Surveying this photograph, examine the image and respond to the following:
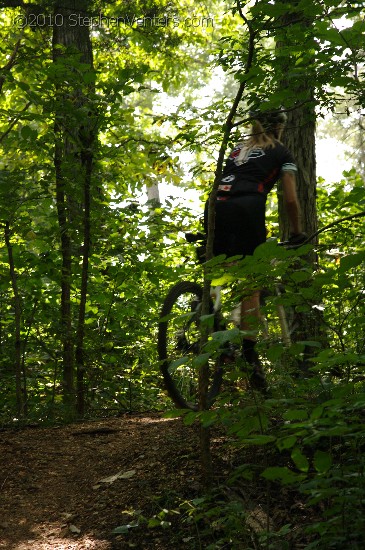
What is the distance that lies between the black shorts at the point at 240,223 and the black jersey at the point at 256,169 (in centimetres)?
7

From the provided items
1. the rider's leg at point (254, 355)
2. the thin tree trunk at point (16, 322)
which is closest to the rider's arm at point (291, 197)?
the rider's leg at point (254, 355)

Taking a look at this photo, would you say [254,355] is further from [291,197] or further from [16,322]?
[16,322]

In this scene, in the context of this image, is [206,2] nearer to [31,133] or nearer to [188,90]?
[31,133]

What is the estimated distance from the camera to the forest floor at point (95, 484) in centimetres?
326

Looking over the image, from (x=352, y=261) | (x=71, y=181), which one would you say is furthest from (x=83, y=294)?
(x=352, y=261)

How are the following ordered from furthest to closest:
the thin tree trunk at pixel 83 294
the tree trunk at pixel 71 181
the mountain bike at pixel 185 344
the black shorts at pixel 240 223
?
the thin tree trunk at pixel 83 294 < the tree trunk at pixel 71 181 < the black shorts at pixel 240 223 < the mountain bike at pixel 185 344

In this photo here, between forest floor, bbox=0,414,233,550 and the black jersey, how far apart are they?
1.78 meters

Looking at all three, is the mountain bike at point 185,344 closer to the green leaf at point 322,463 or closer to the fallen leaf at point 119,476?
the fallen leaf at point 119,476

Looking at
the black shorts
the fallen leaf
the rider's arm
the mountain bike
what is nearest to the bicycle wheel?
the mountain bike

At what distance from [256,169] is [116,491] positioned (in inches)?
96.7

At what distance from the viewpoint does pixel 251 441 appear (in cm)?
226

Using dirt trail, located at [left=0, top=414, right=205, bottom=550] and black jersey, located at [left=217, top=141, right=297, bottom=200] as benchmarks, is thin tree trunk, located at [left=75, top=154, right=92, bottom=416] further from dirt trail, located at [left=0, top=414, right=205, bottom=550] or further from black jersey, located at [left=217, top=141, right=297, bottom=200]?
black jersey, located at [left=217, top=141, right=297, bottom=200]

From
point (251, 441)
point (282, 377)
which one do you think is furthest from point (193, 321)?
point (251, 441)

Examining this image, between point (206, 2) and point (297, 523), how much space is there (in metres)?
12.4
